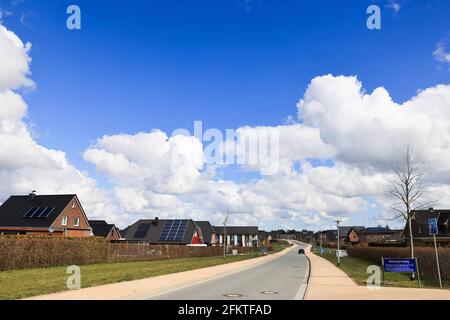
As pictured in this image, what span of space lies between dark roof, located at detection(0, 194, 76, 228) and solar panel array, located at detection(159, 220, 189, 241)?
1133 inches

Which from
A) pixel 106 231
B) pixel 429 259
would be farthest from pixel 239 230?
pixel 429 259

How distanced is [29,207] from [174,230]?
31941 millimetres

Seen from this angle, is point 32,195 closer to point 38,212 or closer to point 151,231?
point 38,212

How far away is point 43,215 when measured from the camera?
48.7 metres

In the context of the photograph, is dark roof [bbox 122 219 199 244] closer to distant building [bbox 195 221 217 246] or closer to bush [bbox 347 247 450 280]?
distant building [bbox 195 221 217 246]

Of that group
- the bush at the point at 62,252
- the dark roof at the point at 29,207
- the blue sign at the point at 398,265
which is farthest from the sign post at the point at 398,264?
the dark roof at the point at 29,207

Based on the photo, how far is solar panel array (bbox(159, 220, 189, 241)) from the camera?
252 ft

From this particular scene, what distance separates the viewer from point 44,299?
1198cm

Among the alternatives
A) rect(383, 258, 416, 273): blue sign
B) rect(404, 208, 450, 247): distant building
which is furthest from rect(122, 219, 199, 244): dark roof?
rect(383, 258, 416, 273): blue sign

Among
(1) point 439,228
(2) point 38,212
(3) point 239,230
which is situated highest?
(3) point 239,230
